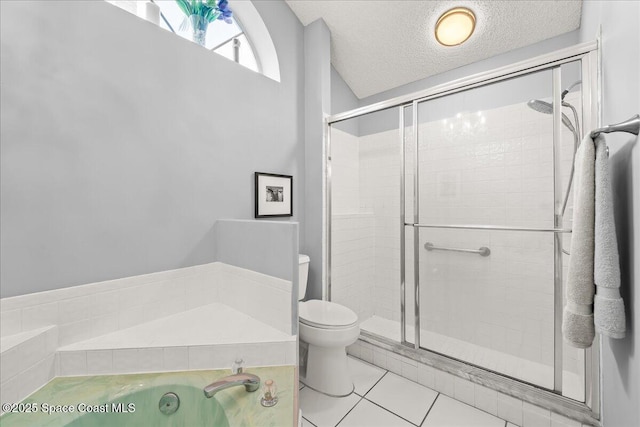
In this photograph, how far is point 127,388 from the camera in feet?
3.76

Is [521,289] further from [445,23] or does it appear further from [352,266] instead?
[445,23]

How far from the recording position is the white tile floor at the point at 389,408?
143 cm

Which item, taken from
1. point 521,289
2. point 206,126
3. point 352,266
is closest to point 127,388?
point 206,126

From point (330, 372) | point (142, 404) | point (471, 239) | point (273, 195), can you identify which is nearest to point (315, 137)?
point (273, 195)

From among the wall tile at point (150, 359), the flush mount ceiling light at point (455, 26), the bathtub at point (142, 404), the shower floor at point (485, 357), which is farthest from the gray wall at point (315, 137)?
the wall tile at point (150, 359)

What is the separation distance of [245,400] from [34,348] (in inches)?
34.7

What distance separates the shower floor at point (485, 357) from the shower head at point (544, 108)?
1296 mm

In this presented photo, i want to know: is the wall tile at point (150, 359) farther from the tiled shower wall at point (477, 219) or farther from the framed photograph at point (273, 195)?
the tiled shower wall at point (477, 219)

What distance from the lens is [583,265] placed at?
834 millimetres

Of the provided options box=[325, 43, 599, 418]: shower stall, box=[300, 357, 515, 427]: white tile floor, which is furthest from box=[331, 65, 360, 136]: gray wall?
box=[300, 357, 515, 427]: white tile floor

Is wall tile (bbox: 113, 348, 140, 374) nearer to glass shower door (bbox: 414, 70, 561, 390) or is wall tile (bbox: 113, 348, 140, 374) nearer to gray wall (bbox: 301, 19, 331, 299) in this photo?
gray wall (bbox: 301, 19, 331, 299)

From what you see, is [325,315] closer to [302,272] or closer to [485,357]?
[302,272]

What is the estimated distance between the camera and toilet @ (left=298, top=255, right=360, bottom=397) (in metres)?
1.63

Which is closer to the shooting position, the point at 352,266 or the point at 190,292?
the point at 190,292
